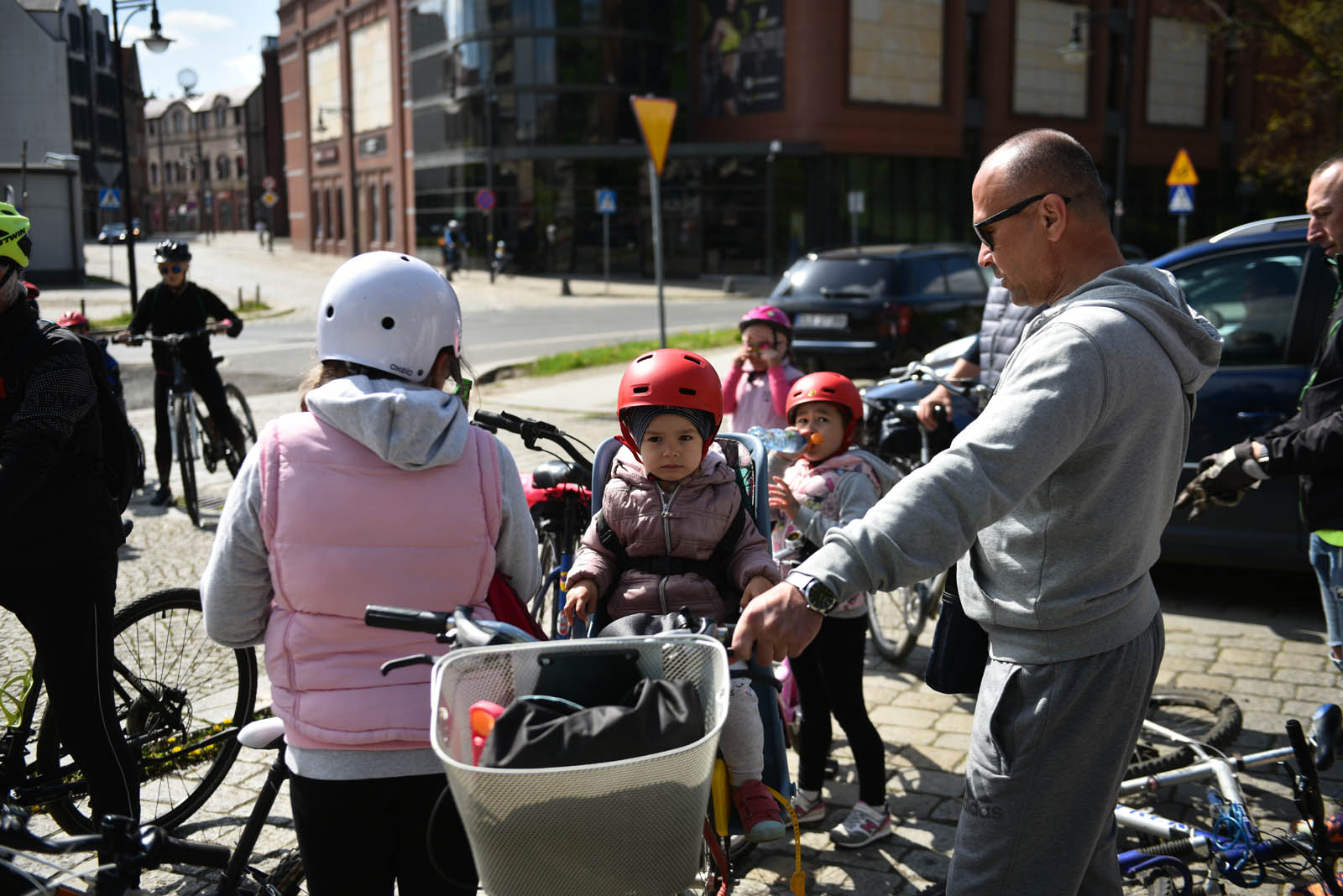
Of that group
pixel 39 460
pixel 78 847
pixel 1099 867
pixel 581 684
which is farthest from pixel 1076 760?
pixel 39 460

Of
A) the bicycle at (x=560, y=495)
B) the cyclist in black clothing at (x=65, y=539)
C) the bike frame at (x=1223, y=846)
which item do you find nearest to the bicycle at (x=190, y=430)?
the bicycle at (x=560, y=495)

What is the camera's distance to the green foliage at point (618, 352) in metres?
17.8

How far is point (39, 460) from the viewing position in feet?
10.3

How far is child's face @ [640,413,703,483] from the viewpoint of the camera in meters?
3.32

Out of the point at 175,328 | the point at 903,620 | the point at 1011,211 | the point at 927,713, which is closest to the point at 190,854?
the point at 1011,211

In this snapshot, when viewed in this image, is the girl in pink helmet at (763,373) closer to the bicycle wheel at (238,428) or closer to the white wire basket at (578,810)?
the white wire basket at (578,810)

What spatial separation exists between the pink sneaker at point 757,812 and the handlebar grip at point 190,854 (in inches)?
50.7

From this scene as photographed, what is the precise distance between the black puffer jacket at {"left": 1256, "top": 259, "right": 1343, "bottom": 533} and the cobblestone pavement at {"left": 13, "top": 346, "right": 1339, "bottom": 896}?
46.7 inches

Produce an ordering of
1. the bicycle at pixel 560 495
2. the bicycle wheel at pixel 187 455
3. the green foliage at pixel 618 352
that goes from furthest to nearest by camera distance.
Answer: the green foliage at pixel 618 352 < the bicycle wheel at pixel 187 455 < the bicycle at pixel 560 495

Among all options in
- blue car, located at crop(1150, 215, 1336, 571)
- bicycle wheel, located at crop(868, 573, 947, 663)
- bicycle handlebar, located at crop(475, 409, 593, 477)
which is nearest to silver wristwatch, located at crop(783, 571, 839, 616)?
bicycle handlebar, located at crop(475, 409, 593, 477)

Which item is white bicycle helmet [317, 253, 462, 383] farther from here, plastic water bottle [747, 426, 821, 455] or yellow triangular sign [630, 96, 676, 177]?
yellow triangular sign [630, 96, 676, 177]

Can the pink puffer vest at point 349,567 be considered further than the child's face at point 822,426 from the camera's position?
No

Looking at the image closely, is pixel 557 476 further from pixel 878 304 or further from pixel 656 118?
pixel 878 304

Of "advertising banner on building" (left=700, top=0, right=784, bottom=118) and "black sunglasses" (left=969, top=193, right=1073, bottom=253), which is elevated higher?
"advertising banner on building" (left=700, top=0, right=784, bottom=118)
